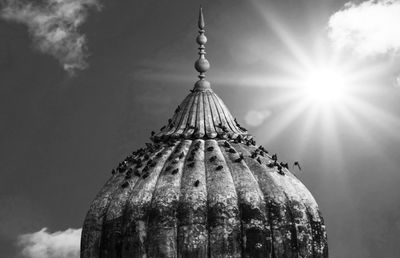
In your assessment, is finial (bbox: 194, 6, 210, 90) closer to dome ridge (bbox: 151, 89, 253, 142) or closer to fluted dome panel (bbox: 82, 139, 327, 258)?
dome ridge (bbox: 151, 89, 253, 142)

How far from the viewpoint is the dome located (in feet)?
61.5

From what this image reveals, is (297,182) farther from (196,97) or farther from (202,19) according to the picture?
(202,19)

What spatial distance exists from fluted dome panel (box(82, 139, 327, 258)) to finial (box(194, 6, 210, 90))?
2592mm

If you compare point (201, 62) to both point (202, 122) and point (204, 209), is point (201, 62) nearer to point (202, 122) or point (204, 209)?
point (202, 122)

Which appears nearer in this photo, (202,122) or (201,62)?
(202,122)

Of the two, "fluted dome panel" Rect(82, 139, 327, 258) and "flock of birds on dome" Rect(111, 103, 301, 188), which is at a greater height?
"flock of birds on dome" Rect(111, 103, 301, 188)

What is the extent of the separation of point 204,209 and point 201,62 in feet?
21.0

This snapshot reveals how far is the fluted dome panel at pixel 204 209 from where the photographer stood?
61.4ft

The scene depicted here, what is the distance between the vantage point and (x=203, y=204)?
19.1 m

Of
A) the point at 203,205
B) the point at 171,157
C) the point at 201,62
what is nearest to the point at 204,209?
the point at 203,205

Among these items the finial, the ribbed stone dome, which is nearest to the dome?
the ribbed stone dome

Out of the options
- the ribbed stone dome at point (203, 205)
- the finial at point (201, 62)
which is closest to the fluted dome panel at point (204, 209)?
the ribbed stone dome at point (203, 205)

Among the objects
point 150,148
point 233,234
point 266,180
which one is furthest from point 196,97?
point 233,234

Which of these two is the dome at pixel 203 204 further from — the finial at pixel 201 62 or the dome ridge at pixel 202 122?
the finial at pixel 201 62
